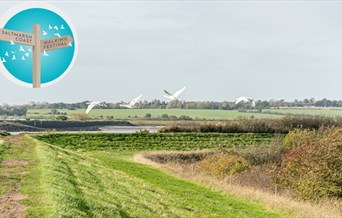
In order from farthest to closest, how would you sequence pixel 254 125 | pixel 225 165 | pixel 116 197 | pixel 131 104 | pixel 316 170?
pixel 254 125 → pixel 225 165 → pixel 316 170 → pixel 116 197 → pixel 131 104

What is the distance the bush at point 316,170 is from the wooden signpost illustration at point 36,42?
2508 centimetres

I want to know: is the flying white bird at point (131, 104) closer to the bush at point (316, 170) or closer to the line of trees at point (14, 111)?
the bush at point (316, 170)

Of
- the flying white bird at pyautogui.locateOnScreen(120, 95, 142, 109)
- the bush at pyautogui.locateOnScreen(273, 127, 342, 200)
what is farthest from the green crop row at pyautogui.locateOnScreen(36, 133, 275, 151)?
the flying white bird at pyautogui.locateOnScreen(120, 95, 142, 109)

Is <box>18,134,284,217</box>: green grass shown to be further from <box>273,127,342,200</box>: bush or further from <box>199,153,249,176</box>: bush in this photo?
<box>199,153,249,176</box>: bush

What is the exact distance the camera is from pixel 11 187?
17.6m

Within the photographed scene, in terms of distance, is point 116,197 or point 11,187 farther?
point 116,197

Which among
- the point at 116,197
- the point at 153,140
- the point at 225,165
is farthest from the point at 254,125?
the point at 116,197

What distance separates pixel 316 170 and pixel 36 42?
26585 mm

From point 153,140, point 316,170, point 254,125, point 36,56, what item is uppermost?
point 36,56

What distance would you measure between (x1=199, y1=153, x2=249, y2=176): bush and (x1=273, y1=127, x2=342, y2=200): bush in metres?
9.03

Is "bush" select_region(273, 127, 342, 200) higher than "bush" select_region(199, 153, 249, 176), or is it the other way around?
"bush" select_region(273, 127, 342, 200)

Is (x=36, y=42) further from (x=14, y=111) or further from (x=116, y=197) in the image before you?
(x=14, y=111)

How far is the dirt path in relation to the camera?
46.5 ft

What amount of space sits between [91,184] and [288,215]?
933 centimetres
